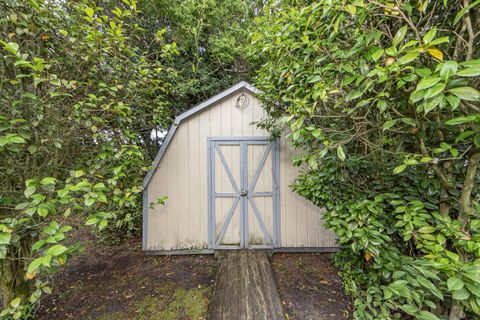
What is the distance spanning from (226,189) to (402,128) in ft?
8.95

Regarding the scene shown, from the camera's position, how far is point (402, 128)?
1.29 meters


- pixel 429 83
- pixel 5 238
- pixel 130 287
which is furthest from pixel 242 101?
pixel 130 287

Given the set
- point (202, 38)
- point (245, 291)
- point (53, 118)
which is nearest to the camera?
point (53, 118)

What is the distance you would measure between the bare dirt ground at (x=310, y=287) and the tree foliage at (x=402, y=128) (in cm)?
57

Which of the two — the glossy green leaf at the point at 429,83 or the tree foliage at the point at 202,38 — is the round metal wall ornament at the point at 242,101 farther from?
the glossy green leaf at the point at 429,83

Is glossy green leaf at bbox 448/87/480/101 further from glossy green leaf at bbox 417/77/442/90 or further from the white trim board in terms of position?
the white trim board

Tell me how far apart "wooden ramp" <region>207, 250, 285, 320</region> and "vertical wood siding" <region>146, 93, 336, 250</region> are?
744mm

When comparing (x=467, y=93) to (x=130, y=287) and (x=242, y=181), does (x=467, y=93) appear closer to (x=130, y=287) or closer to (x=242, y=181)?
(x=242, y=181)

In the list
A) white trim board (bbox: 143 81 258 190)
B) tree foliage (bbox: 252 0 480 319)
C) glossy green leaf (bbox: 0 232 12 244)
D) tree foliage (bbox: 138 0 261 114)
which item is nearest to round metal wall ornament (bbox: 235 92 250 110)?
white trim board (bbox: 143 81 258 190)

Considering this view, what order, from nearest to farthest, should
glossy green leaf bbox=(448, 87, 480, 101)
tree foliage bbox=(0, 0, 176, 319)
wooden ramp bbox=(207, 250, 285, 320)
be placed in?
glossy green leaf bbox=(448, 87, 480, 101) → tree foliage bbox=(0, 0, 176, 319) → wooden ramp bbox=(207, 250, 285, 320)

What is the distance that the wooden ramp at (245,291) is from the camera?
6.60 feet

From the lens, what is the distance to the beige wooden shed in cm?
339

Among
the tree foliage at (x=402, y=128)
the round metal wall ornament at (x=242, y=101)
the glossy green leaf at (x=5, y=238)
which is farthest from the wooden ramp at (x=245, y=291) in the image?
the round metal wall ornament at (x=242, y=101)

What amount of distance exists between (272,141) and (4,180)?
10.9 feet
